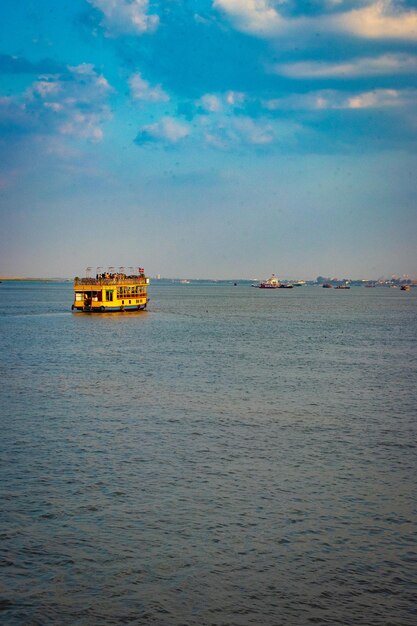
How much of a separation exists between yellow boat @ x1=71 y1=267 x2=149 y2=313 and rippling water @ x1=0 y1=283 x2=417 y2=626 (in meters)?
60.4

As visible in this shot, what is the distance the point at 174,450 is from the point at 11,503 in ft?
23.5

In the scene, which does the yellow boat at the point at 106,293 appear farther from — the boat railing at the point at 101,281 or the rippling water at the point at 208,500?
the rippling water at the point at 208,500

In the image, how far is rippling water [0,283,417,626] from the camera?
13.2 m

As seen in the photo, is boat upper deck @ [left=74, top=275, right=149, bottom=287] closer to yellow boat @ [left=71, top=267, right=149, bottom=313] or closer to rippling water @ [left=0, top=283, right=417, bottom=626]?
yellow boat @ [left=71, top=267, right=149, bottom=313]

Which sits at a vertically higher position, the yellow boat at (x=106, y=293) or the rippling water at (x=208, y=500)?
the yellow boat at (x=106, y=293)

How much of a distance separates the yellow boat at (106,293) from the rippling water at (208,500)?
60382mm

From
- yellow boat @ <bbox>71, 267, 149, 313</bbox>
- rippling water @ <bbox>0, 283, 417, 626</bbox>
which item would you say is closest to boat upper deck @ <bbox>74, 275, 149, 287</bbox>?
yellow boat @ <bbox>71, 267, 149, 313</bbox>

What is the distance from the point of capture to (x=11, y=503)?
59.3 feet

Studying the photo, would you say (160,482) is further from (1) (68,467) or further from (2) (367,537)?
(2) (367,537)

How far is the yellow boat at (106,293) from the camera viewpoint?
10069 centimetres

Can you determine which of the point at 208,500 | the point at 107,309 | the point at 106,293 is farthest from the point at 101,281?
the point at 208,500

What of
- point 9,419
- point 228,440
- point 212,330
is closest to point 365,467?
point 228,440

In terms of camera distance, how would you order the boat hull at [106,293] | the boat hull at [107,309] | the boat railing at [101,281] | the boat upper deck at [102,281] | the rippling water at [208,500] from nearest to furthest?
the rippling water at [208,500]
the boat railing at [101,281]
the boat upper deck at [102,281]
the boat hull at [106,293]
the boat hull at [107,309]

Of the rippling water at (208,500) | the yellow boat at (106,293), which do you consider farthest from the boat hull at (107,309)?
the rippling water at (208,500)
